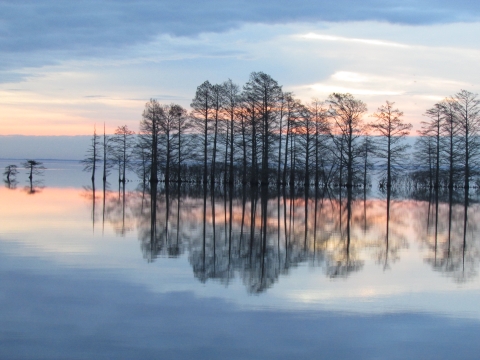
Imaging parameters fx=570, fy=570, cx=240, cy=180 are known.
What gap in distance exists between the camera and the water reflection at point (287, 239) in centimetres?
1018

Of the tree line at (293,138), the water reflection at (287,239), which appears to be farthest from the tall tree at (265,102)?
the water reflection at (287,239)

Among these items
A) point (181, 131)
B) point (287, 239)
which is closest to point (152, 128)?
point (181, 131)

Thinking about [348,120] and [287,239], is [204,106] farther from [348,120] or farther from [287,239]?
[287,239]

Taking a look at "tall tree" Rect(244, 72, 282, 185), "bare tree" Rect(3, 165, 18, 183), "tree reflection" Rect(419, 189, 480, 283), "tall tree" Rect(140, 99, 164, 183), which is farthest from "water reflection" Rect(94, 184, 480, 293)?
"bare tree" Rect(3, 165, 18, 183)

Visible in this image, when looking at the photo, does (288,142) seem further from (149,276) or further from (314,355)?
(314,355)

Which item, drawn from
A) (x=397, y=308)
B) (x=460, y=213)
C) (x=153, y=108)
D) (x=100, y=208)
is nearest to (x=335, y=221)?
(x=460, y=213)

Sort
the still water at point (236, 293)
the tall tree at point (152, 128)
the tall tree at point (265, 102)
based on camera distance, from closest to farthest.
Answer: the still water at point (236, 293) < the tall tree at point (265, 102) < the tall tree at point (152, 128)

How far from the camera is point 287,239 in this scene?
1385cm

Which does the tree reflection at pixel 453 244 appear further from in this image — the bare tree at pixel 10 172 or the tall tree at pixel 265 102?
the bare tree at pixel 10 172

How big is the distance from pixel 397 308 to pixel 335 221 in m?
11.3

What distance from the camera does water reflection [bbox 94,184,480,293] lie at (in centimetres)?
1018

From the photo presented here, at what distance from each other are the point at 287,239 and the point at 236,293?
6.00m

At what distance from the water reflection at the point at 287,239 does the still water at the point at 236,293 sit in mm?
64

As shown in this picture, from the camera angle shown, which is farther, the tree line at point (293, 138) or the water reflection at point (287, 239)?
the tree line at point (293, 138)
